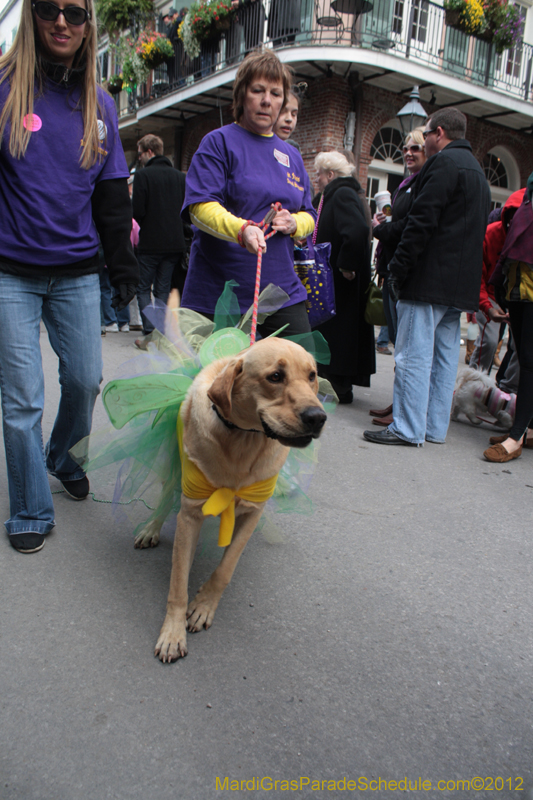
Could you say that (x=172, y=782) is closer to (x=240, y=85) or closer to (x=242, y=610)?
(x=242, y=610)

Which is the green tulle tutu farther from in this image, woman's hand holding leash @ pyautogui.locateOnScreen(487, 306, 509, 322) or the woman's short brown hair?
woman's hand holding leash @ pyautogui.locateOnScreen(487, 306, 509, 322)

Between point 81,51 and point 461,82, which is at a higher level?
point 461,82

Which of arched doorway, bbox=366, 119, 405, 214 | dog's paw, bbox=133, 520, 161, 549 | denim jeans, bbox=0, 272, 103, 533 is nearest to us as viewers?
denim jeans, bbox=0, 272, 103, 533

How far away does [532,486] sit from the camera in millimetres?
3803

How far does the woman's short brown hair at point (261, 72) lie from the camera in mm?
2578

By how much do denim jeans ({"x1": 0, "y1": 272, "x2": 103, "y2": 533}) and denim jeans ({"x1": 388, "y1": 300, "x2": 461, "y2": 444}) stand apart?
2.46 meters

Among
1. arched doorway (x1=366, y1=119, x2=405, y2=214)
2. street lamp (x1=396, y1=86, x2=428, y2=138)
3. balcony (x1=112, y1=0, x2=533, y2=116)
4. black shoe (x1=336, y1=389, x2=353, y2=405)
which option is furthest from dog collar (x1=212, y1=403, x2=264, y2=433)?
arched doorway (x1=366, y1=119, x2=405, y2=214)

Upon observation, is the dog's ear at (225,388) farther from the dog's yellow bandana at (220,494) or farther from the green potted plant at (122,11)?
the green potted plant at (122,11)

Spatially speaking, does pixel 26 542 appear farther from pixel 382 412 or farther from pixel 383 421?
pixel 382 412

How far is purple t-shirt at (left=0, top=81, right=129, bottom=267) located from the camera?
224 cm

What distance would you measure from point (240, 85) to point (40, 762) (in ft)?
8.94

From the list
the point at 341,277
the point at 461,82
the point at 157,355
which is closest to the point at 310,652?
the point at 157,355

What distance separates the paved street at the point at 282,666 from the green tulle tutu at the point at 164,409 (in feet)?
0.97

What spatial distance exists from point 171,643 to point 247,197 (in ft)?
6.29
